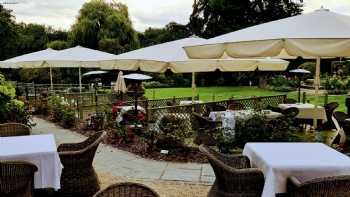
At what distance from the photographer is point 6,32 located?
27.0 m

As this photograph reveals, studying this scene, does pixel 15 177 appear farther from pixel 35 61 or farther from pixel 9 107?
pixel 35 61

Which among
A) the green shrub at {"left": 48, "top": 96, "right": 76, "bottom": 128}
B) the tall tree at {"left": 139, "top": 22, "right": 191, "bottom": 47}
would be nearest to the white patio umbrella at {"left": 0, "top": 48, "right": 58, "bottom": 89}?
the green shrub at {"left": 48, "top": 96, "right": 76, "bottom": 128}

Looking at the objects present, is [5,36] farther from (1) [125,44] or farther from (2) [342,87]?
(2) [342,87]

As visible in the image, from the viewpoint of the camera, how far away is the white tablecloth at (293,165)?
4.10 m

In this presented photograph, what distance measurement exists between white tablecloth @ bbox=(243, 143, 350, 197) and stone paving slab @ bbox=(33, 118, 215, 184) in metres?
1.88

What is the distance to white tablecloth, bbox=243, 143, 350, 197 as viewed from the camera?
410 cm

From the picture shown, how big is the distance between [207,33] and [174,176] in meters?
32.2

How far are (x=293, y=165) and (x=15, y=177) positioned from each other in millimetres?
3023

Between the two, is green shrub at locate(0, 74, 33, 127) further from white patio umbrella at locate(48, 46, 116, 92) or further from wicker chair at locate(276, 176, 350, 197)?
wicker chair at locate(276, 176, 350, 197)

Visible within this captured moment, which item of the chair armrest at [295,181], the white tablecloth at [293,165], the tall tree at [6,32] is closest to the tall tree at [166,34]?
the tall tree at [6,32]

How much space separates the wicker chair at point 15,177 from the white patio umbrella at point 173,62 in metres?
5.19

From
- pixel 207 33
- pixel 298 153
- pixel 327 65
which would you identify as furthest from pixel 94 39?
pixel 298 153

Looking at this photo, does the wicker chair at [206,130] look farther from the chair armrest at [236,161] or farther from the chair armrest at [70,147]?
the chair armrest at [70,147]

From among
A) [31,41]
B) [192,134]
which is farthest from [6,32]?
[192,134]
